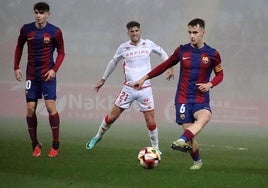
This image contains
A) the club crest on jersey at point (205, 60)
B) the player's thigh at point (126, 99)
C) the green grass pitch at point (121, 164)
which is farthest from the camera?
the player's thigh at point (126, 99)

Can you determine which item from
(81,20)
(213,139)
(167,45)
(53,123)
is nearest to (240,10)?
(167,45)

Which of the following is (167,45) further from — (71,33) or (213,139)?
(213,139)

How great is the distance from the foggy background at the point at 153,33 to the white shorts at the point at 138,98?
11.3 meters

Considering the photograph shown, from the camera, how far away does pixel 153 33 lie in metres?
25.2

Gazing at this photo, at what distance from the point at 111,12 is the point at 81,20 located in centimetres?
97

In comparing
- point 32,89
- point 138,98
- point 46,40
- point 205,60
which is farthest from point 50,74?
point 205,60

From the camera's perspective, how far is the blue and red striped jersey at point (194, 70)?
9781 millimetres

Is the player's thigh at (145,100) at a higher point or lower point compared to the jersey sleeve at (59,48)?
lower

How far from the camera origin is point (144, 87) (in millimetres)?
12633

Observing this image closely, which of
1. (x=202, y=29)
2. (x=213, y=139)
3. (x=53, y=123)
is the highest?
(x=202, y=29)

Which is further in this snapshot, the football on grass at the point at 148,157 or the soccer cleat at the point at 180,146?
the football on grass at the point at 148,157

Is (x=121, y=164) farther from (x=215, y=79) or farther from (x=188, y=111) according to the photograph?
(x=215, y=79)

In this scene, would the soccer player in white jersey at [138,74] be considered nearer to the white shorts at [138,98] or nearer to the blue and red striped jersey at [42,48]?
the white shorts at [138,98]

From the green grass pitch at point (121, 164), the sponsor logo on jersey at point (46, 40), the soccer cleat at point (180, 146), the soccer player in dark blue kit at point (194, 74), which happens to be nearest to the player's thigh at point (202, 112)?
the soccer player in dark blue kit at point (194, 74)
